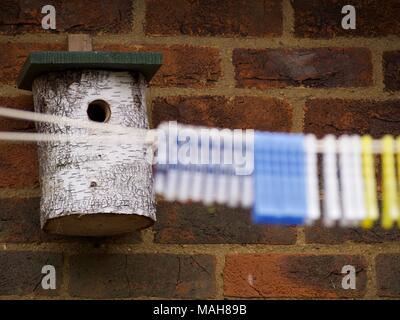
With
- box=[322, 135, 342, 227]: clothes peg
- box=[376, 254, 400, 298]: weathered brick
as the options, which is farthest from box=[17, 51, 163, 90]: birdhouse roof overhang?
box=[376, 254, 400, 298]: weathered brick

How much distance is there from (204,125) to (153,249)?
0.21 m

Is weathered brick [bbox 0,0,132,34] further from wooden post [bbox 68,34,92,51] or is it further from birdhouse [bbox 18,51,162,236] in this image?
birdhouse [bbox 18,51,162,236]

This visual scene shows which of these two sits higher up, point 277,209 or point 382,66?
point 382,66

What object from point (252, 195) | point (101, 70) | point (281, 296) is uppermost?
point (101, 70)


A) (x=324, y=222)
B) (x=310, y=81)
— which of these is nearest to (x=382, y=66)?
(x=310, y=81)

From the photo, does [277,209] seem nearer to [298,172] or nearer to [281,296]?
[298,172]

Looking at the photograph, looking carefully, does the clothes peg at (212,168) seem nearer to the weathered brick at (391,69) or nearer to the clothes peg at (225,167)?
the clothes peg at (225,167)

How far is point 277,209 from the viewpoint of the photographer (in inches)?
81.2

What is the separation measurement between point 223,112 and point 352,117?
0.21 m

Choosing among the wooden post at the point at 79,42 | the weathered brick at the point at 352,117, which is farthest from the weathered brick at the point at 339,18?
the wooden post at the point at 79,42

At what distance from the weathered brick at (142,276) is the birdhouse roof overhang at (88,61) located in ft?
1.02

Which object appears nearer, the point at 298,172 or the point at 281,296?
the point at 298,172

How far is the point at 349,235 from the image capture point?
2271 mm

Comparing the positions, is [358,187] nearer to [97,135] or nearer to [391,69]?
[391,69]
